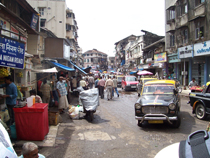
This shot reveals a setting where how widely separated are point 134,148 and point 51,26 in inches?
1333

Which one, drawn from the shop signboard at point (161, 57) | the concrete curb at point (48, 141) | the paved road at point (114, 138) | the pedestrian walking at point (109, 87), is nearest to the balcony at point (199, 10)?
the shop signboard at point (161, 57)

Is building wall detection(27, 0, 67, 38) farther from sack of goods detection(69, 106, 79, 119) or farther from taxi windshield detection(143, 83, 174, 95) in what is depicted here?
taxi windshield detection(143, 83, 174, 95)

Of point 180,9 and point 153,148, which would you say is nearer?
point 153,148

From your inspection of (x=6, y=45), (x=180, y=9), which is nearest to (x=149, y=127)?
(x=6, y=45)

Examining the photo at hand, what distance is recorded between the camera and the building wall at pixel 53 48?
58.6 feet

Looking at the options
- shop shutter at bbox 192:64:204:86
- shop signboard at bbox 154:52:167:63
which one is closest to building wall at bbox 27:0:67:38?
shop signboard at bbox 154:52:167:63

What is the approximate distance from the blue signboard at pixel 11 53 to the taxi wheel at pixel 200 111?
24.3 ft

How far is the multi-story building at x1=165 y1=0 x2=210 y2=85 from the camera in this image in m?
18.5

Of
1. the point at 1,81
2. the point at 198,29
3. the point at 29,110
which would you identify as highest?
the point at 198,29

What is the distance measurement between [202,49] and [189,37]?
3511 mm

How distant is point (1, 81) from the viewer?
6.99m

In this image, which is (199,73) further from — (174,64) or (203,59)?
(174,64)

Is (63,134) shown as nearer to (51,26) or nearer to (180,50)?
(180,50)

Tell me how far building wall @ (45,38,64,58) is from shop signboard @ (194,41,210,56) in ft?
44.9
